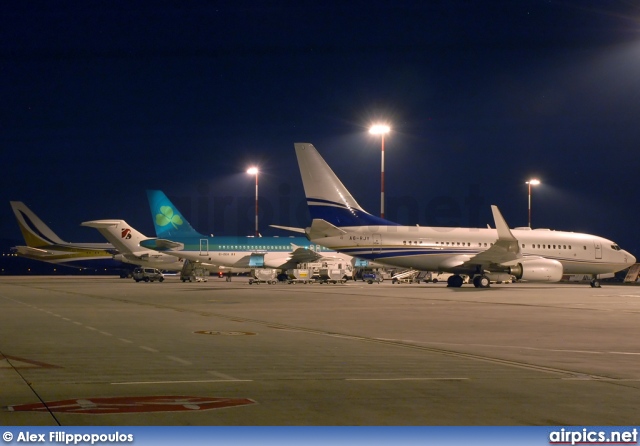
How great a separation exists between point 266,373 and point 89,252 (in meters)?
91.5

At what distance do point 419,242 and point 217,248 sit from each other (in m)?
25.4

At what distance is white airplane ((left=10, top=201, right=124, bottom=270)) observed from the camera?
327 ft

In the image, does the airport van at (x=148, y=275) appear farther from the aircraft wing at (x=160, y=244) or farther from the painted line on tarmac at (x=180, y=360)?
the painted line on tarmac at (x=180, y=360)

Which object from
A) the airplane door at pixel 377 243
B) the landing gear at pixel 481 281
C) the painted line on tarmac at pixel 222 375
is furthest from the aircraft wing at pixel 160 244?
the painted line on tarmac at pixel 222 375

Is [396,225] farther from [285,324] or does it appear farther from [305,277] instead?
[285,324]

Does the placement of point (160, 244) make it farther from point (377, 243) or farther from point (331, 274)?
point (377, 243)

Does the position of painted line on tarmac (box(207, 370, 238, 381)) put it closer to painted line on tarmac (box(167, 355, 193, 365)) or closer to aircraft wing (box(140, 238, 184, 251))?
painted line on tarmac (box(167, 355, 193, 365))

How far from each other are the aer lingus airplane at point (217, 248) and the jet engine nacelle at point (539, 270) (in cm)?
2141

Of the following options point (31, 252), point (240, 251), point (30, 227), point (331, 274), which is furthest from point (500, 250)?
point (30, 227)

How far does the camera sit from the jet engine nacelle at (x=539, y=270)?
5269cm

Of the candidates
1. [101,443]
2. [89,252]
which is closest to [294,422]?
[101,443]

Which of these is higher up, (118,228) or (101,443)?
(118,228)

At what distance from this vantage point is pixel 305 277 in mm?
71938

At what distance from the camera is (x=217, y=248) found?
245 ft
